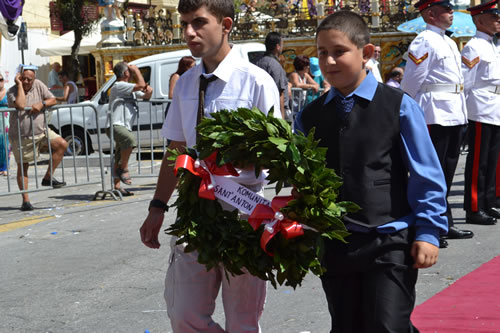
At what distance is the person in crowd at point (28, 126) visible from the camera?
397 inches

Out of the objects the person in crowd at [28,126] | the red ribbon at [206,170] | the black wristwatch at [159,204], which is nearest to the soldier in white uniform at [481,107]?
the black wristwatch at [159,204]

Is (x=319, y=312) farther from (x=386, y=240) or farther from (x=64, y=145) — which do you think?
(x=64, y=145)

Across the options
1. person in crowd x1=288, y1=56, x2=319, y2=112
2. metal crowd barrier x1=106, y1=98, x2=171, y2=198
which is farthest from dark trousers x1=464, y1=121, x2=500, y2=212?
person in crowd x1=288, y1=56, x2=319, y2=112

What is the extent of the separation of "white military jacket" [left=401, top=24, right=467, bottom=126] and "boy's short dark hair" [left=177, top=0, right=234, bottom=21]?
3.53m

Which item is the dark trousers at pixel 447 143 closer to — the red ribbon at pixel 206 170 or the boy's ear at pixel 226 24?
the boy's ear at pixel 226 24

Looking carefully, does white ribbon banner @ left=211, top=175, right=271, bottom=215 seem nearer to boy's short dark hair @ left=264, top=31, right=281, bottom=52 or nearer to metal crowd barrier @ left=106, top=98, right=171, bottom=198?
metal crowd barrier @ left=106, top=98, right=171, bottom=198

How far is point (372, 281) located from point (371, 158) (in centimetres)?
48

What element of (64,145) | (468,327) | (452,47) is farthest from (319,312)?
(64,145)

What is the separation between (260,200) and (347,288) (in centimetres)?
49

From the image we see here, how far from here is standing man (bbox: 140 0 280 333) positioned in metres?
3.53

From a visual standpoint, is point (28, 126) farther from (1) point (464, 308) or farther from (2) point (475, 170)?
(1) point (464, 308)

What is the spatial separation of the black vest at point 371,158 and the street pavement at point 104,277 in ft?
5.88

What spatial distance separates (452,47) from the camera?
7133 mm

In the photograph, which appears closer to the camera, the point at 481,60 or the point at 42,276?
the point at 42,276
